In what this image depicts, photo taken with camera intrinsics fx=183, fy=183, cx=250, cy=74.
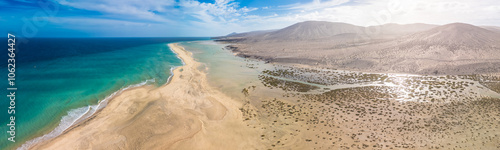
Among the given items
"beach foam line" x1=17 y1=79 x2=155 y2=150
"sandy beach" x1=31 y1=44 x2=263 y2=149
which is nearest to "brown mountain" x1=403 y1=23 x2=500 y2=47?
"sandy beach" x1=31 y1=44 x2=263 y2=149

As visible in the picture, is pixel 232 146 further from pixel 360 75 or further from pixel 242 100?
pixel 360 75

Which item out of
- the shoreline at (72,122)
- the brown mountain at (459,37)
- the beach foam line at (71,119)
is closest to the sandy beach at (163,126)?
the shoreline at (72,122)

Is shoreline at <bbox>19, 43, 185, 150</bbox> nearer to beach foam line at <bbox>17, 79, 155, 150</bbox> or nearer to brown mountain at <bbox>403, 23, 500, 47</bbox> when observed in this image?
beach foam line at <bbox>17, 79, 155, 150</bbox>

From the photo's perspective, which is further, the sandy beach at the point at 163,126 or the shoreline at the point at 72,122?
the sandy beach at the point at 163,126

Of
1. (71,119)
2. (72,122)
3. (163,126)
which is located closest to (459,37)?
(163,126)

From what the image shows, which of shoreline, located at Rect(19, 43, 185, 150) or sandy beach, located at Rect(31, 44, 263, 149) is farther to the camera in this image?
sandy beach, located at Rect(31, 44, 263, 149)

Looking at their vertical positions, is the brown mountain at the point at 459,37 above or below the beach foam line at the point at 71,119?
above

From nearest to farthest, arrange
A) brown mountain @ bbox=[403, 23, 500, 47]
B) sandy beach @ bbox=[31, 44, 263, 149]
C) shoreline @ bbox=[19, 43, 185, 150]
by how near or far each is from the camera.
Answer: shoreline @ bbox=[19, 43, 185, 150] → sandy beach @ bbox=[31, 44, 263, 149] → brown mountain @ bbox=[403, 23, 500, 47]

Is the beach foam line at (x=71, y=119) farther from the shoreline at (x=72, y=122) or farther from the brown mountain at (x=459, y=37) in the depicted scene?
the brown mountain at (x=459, y=37)
